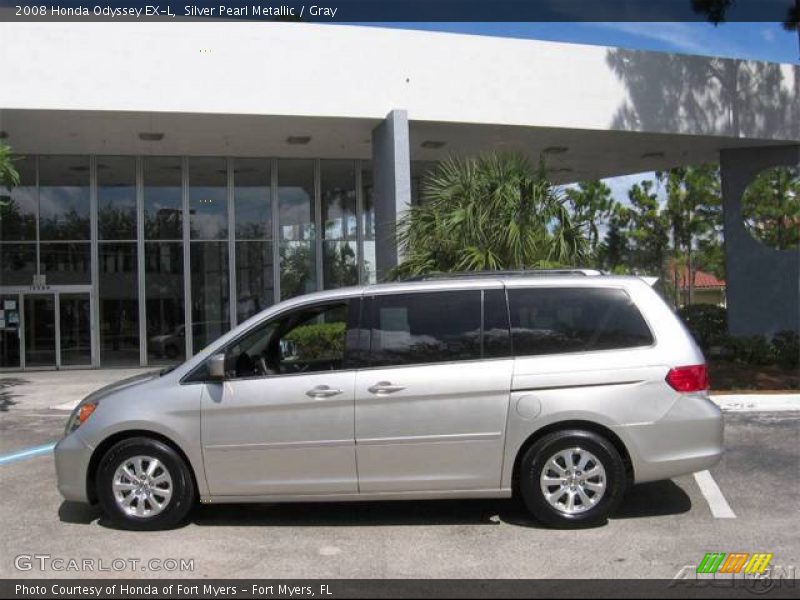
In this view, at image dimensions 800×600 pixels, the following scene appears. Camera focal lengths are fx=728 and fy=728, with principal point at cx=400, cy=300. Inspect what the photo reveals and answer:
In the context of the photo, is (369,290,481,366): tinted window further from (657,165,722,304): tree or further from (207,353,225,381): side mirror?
(657,165,722,304): tree

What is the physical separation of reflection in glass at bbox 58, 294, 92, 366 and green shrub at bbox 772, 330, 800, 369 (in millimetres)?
15703

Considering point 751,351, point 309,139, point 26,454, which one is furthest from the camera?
point 309,139

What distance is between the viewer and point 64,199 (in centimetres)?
1816

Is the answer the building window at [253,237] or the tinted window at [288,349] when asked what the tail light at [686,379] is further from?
the building window at [253,237]

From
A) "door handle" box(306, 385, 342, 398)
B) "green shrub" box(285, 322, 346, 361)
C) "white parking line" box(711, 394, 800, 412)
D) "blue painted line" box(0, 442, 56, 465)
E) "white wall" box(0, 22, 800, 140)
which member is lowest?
"blue painted line" box(0, 442, 56, 465)

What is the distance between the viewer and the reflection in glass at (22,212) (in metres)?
17.8

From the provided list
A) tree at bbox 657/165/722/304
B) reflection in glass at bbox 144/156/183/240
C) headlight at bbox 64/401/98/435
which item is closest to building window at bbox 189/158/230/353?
reflection in glass at bbox 144/156/183/240

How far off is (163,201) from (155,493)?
14.4m

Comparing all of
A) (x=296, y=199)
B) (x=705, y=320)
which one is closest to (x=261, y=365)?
(x=296, y=199)

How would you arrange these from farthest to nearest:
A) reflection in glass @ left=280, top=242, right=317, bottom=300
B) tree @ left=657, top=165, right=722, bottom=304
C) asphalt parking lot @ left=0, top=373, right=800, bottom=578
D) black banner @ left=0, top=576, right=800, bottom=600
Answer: tree @ left=657, top=165, right=722, bottom=304, reflection in glass @ left=280, top=242, right=317, bottom=300, asphalt parking lot @ left=0, top=373, right=800, bottom=578, black banner @ left=0, top=576, right=800, bottom=600

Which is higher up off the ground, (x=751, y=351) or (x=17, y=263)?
(x=17, y=263)

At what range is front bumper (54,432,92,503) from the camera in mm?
5383

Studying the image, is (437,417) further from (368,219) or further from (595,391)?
(368,219)

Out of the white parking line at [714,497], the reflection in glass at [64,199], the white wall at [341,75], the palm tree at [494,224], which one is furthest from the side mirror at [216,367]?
the reflection in glass at [64,199]
